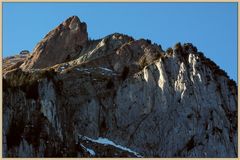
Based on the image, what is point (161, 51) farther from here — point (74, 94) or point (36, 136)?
point (36, 136)

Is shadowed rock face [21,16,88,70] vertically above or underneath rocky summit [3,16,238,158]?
above

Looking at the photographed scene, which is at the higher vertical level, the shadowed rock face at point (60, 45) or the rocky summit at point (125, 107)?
the shadowed rock face at point (60, 45)

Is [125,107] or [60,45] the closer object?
[125,107]

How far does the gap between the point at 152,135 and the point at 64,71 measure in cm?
2250

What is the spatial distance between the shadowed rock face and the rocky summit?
10.1 metres

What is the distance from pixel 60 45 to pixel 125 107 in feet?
110

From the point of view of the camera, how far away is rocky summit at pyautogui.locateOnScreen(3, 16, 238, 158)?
431ft

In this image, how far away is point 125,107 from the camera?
489 ft

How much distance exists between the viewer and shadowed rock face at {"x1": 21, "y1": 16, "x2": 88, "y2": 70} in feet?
566

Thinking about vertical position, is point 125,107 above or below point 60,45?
below

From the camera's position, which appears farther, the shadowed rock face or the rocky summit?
the shadowed rock face

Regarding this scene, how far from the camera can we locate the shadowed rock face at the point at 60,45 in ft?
566

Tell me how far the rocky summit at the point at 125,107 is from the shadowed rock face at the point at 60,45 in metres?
10.1

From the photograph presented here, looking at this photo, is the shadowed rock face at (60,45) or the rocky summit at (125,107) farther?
the shadowed rock face at (60,45)
